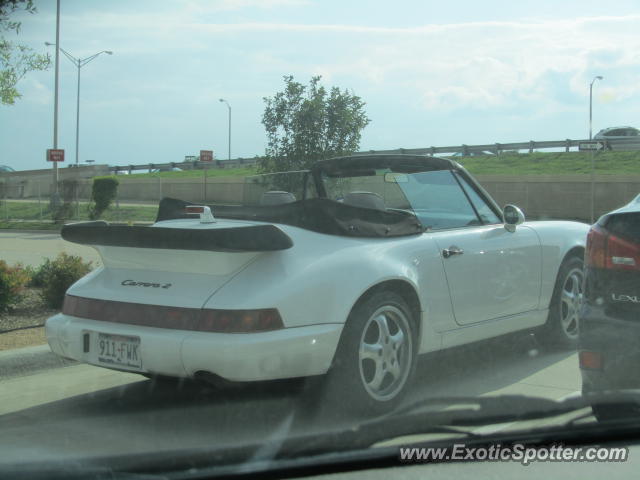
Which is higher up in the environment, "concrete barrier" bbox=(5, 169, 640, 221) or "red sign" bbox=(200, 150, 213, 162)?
"red sign" bbox=(200, 150, 213, 162)

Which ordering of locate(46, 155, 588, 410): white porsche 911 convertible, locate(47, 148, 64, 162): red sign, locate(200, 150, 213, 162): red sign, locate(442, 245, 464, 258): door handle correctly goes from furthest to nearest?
locate(47, 148, 64, 162): red sign
locate(200, 150, 213, 162): red sign
locate(442, 245, 464, 258): door handle
locate(46, 155, 588, 410): white porsche 911 convertible

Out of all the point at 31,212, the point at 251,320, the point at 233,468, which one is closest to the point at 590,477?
the point at 233,468

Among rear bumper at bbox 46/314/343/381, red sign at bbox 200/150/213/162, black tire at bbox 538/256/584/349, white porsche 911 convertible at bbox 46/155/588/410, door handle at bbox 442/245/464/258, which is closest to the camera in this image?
rear bumper at bbox 46/314/343/381

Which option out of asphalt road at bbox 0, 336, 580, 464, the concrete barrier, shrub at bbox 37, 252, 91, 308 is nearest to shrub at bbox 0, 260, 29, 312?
shrub at bbox 37, 252, 91, 308

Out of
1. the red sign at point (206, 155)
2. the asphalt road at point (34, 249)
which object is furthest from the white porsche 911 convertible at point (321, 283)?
the red sign at point (206, 155)

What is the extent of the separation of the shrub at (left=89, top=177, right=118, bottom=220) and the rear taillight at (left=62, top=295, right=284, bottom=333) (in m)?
26.6

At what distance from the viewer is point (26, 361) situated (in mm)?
5906

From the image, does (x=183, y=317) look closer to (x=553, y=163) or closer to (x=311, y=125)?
(x=311, y=125)

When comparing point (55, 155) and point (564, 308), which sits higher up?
point (55, 155)

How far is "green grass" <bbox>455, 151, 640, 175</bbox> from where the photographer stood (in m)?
36.3

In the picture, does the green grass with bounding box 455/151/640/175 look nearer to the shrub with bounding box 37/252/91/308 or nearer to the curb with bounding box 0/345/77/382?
the shrub with bounding box 37/252/91/308

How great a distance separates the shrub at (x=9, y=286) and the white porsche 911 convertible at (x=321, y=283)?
2946mm

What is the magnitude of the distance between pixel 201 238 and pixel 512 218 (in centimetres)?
258

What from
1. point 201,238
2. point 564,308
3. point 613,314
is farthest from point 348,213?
point 564,308
